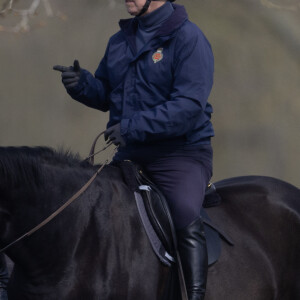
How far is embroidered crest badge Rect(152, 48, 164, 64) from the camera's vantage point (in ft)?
11.5

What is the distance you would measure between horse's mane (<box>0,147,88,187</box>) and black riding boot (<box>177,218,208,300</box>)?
2.04 ft

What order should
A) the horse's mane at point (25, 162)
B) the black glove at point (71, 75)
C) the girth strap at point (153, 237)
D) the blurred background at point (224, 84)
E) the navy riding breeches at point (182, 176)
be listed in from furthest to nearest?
the blurred background at point (224, 84), the black glove at point (71, 75), the navy riding breeches at point (182, 176), the girth strap at point (153, 237), the horse's mane at point (25, 162)

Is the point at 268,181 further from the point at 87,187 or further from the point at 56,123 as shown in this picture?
the point at 56,123

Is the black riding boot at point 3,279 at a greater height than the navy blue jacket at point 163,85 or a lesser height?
lesser

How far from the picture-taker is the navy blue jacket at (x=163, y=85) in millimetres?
3354

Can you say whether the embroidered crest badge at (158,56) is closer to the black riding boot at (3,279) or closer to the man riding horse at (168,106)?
the man riding horse at (168,106)

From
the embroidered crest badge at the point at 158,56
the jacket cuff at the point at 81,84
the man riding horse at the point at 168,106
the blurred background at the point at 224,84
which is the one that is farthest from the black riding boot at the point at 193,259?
the blurred background at the point at 224,84

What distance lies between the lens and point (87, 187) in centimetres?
325

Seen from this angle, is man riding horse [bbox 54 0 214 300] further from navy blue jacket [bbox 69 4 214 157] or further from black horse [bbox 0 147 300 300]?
black horse [bbox 0 147 300 300]

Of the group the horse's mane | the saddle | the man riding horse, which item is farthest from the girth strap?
the horse's mane

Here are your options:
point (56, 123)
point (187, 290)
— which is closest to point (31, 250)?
point (187, 290)

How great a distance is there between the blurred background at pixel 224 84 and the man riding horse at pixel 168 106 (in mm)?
4882

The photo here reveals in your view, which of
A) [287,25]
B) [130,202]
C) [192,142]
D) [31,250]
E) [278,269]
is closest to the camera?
[31,250]

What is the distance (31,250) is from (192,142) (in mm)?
978
